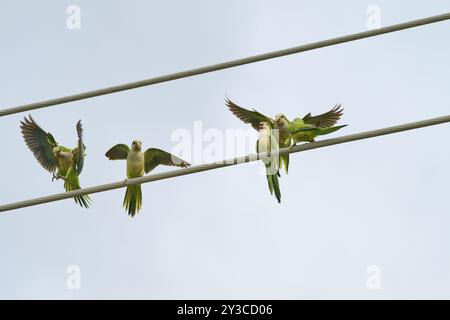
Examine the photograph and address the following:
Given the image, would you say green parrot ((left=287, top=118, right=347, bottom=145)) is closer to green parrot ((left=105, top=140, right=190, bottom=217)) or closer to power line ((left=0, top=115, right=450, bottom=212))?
power line ((left=0, top=115, right=450, bottom=212))

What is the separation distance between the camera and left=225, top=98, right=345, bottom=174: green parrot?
32.5 ft

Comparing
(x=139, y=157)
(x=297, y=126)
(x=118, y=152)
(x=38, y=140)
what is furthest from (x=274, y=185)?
(x=38, y=140)

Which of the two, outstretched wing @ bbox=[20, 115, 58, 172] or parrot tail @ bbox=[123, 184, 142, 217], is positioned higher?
outstretched wing @ bbox=[20, 115, 58, 172]

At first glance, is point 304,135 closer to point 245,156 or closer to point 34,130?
point 245,156

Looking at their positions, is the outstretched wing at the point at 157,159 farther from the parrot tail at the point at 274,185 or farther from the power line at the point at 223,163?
the power line at the point at 223,163

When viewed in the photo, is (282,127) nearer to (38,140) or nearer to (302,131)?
(302,131)

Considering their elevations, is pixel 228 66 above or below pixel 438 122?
above

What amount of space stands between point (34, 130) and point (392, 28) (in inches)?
198

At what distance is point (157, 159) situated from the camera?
37.8ft

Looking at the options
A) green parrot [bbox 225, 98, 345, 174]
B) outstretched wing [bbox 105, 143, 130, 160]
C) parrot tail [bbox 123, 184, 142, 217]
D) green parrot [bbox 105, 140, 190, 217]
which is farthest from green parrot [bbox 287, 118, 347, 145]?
outstretched wing [bbox 105, 143, 130, 160]

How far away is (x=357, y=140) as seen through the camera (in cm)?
789

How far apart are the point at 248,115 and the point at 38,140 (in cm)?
259

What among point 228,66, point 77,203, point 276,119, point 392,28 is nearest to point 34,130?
point 77,203

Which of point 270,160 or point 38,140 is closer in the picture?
point 270,160
